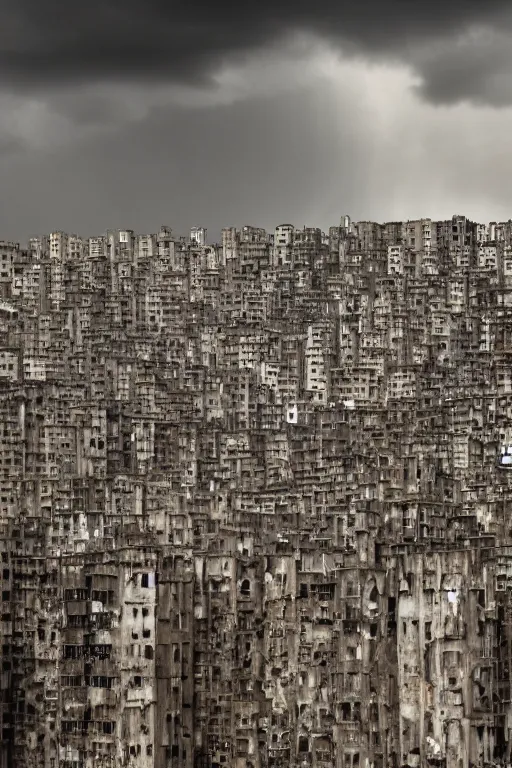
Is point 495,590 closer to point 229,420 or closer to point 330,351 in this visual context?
point 229,420

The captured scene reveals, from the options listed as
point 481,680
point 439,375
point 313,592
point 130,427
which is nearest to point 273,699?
point 313,592

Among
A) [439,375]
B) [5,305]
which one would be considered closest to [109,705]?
[439,375]

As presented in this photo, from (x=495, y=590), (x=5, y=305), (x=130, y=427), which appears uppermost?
(x=5, y=305)

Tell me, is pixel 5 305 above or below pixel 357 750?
above

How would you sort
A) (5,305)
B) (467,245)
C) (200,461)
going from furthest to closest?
(467,245) → (5,305) → (200,461)

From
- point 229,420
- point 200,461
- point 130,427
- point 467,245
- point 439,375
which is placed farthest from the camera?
point 467,245

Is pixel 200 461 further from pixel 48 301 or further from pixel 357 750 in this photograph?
pixel 48 301

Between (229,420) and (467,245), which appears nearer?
(229,420)
